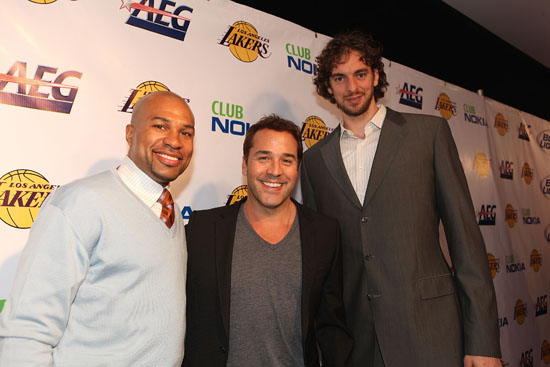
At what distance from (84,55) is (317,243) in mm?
1541

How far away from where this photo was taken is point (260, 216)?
1729 mm

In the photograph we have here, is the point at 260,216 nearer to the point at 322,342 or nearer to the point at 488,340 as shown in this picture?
the point at 322,342

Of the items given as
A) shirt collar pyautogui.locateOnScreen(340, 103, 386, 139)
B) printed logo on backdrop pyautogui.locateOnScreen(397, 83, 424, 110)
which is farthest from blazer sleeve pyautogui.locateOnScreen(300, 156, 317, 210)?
printed logo on backdrop pyautogui.locateOnScreen(397, 83, 424, 110)

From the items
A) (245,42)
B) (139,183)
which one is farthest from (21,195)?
(245,42)

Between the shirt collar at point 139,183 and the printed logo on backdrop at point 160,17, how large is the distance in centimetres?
108

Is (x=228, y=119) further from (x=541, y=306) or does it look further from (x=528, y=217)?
(x=541, y=306)

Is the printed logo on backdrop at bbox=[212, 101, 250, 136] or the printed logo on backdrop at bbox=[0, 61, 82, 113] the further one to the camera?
the printed logo on backdrop at bbox=[212, 101, 250, 136]

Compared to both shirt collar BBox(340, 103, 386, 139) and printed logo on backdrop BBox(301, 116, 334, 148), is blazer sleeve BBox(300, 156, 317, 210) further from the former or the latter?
printed logo on backdrop BBox(301, 116, 334, 148)

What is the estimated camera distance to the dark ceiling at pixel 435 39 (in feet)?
12.2

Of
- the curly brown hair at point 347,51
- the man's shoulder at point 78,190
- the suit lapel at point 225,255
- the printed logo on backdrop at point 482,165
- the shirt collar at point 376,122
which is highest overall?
the curly brown hair at point 347,51

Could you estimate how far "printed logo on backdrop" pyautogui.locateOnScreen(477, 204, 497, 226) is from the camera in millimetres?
4051

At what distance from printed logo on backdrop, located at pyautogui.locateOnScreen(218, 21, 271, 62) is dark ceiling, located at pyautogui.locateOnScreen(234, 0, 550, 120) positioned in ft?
3.33

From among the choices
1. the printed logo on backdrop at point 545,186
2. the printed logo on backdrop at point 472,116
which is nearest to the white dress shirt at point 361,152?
the printed logo on backdrop at point 472,116

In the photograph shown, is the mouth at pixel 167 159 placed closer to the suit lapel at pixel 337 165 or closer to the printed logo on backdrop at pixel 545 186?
the suit lapel at pixel 337 165
